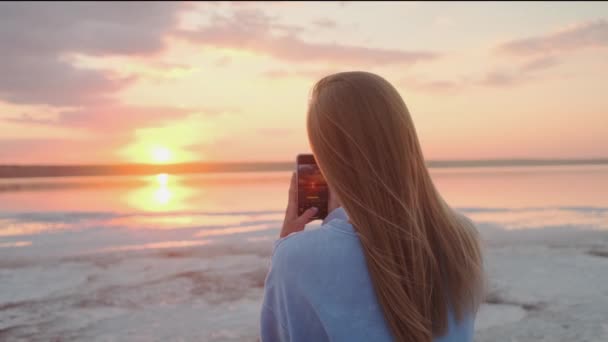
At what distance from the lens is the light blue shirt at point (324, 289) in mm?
1357

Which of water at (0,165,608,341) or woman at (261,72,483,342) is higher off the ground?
woman at (261,72,483,342)

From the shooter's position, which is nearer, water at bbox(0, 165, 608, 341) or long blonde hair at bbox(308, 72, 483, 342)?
long blonde hair at bbox(308, 72, 483, 342)

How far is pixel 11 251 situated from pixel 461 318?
1069 centimetres

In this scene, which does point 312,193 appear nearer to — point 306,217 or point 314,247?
point 306,217

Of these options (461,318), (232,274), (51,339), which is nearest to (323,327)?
(461,318)

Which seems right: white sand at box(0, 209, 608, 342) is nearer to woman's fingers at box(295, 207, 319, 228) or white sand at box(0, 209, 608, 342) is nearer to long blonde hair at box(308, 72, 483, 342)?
woman's fingers at box(295, 207, 319, 228)

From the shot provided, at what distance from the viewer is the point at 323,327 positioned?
1.39m

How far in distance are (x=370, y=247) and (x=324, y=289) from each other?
0.54 ft

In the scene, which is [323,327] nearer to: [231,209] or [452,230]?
[452,230]

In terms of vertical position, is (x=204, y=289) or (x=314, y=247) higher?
(x=314, y=247)

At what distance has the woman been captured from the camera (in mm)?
1375

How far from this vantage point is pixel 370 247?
1384 mm

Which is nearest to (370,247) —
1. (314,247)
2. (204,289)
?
(314,247)

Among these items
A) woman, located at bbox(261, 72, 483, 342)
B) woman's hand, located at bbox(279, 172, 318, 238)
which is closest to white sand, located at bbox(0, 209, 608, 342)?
woman's hand, located at bbox(279, 172, 318, 238)
